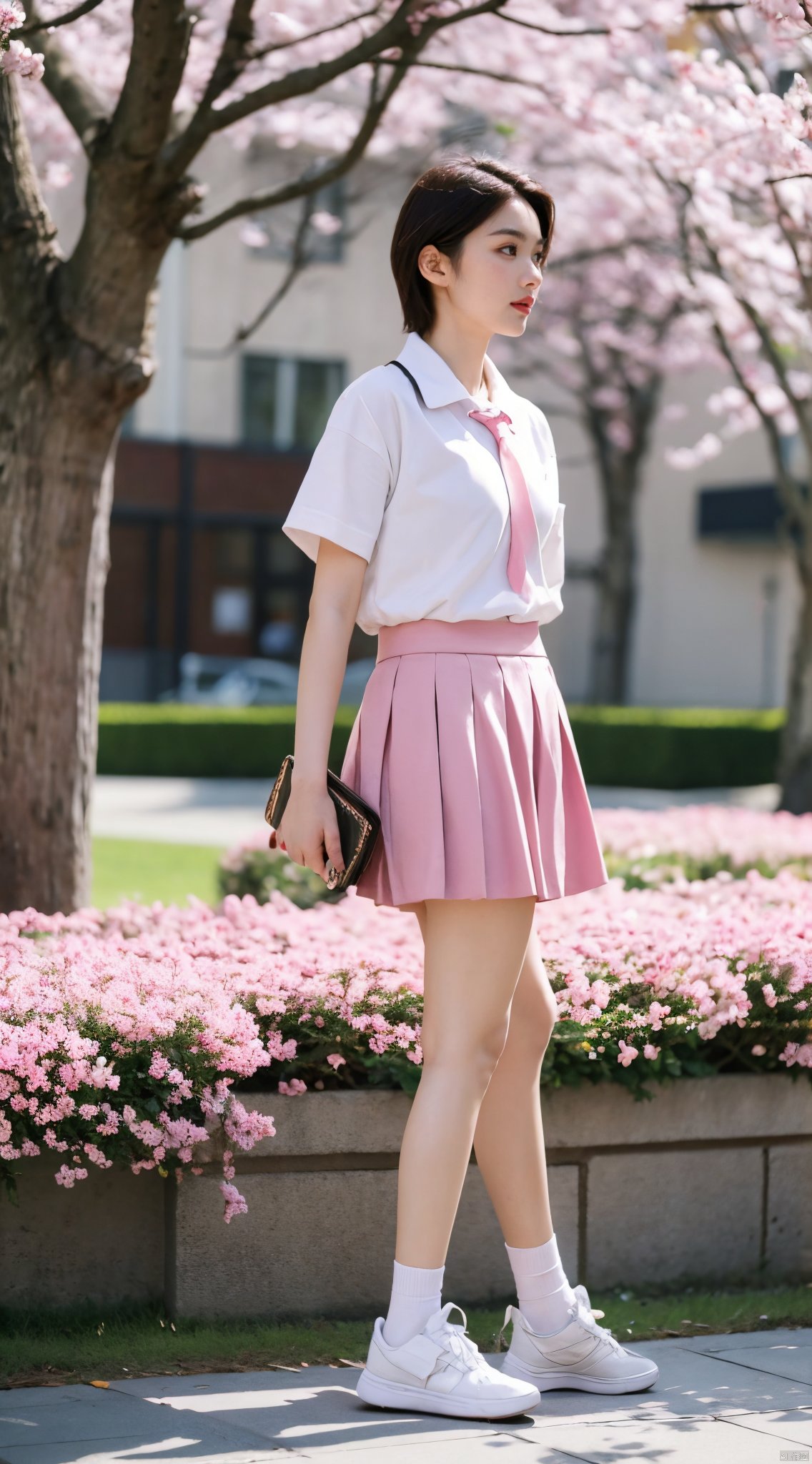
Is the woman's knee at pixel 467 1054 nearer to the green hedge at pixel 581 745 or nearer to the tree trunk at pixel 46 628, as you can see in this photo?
Result: the tree trunk at pixel 46 628

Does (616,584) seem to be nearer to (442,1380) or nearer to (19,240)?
(19,240)

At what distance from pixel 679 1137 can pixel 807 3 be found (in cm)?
236

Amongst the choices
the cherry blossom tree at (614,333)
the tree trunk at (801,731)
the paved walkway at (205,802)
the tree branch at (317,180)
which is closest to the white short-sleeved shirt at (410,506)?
the tree branch at (317,180)

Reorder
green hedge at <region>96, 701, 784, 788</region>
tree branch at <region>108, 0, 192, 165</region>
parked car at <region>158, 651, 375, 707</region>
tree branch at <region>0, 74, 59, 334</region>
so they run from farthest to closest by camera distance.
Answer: parked car at <region>158, 651, 375, 707</region> → green hedge at <region>96, 701, 784, 788</region> → tree branch at <region>0, 74, 59, 334</region> → tree branch at <region>108, 0, 192, 165</region>

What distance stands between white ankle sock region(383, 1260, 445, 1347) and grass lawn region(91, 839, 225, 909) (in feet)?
16.7

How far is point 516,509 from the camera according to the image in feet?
9.36

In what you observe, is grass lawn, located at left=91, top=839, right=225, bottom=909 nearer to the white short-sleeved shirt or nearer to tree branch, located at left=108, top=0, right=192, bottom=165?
tree branch, located at left=108, top=0, right=192, bottom=165

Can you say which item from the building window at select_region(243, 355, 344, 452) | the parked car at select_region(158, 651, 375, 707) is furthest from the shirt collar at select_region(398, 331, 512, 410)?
the building window at select_region(243, 355, 344, 452)

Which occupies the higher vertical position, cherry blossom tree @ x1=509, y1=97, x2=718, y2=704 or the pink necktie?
cherry blossom tree @ x1=509, y1=97, x2=718, y2=704

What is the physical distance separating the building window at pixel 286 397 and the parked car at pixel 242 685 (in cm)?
373

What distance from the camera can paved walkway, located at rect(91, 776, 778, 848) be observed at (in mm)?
11898

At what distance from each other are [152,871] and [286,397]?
17344 mm

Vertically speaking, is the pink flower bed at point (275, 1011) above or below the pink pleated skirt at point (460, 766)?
below

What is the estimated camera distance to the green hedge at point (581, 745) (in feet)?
57.8
